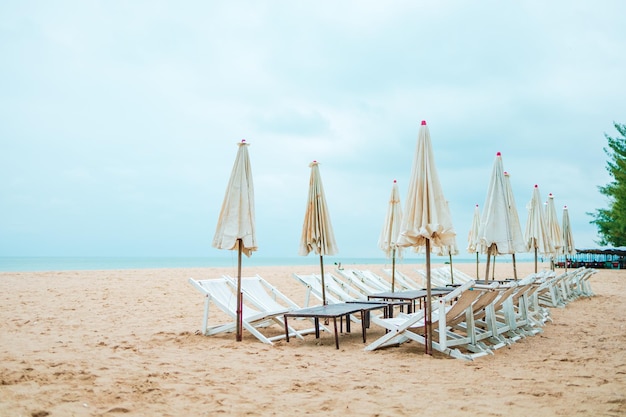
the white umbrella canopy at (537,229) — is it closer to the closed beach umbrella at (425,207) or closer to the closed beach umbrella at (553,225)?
the closed beach umbrella at (553,225)

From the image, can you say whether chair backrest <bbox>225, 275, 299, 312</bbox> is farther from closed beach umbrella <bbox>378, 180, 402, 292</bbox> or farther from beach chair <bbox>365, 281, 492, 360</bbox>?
closed beach umbrella <bbox>378, 180, 402, 292</bbox>

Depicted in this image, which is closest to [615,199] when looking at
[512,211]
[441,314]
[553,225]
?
[553,225]

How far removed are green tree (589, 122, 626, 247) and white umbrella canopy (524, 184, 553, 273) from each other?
18503mm

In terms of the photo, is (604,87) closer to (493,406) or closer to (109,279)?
(493,406)

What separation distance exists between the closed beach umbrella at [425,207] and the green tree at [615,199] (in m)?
25.7

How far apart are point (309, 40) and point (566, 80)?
6.36m

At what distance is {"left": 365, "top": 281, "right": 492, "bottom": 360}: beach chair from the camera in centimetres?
472

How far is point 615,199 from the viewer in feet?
96.0

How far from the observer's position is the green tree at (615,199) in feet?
87.0

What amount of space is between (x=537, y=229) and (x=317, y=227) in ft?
21.4

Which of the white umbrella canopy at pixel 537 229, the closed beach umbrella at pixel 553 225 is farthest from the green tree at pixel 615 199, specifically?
the white umbrella canopy at pixel 537 229

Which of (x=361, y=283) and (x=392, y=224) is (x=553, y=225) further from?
(x=361, y=283)

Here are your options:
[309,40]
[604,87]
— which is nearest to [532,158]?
[604,87]

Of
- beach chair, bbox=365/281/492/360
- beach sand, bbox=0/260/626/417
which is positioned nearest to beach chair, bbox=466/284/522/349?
beach sand, bbox=0/260/626/417
